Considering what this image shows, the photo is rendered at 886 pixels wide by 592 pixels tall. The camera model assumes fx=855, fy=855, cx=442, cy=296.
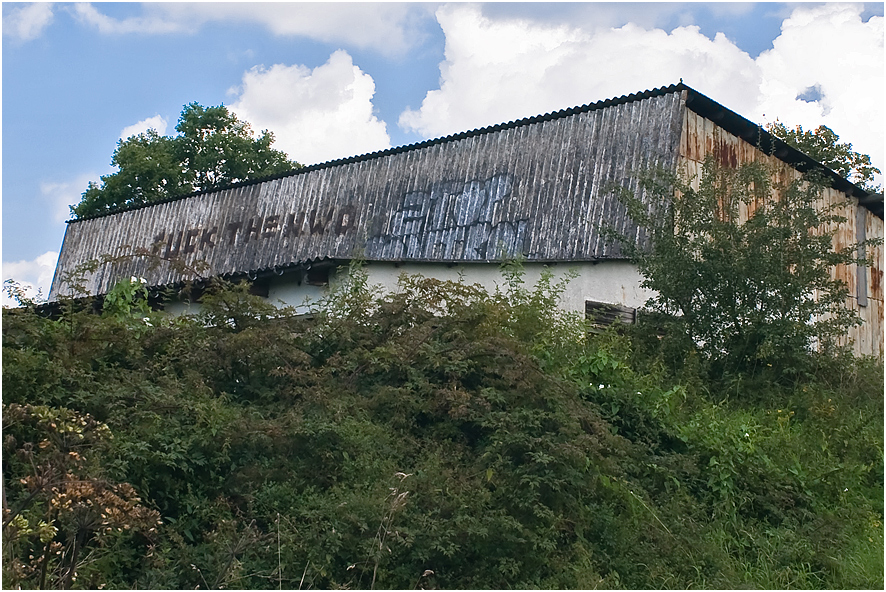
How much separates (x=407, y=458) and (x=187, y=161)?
3016cm

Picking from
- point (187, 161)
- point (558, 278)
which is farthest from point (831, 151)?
point (187, 161)

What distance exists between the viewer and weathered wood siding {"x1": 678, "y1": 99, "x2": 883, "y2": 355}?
15023 millimetres

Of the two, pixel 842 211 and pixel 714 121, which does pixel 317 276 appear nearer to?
pixel 714 121

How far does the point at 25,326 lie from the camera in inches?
335

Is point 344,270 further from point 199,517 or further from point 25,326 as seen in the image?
point 199,517

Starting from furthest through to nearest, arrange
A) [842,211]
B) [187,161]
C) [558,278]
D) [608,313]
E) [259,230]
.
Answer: [187,161] → [259,230] → [842,211] → [558,278] → [608,313]

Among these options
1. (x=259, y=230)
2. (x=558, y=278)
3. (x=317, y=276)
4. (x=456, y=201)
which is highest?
(x=456, y=201)

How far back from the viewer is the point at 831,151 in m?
26.4

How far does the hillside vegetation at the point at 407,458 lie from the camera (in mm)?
6266

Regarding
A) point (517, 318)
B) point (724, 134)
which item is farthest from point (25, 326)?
point (724, 134)

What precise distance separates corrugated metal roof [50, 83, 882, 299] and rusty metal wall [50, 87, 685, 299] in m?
0.03

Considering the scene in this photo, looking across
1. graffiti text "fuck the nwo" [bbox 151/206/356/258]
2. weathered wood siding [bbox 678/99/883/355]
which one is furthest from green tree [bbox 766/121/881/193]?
graffiti text "fuck the nwo" [bbox 151/206/356/258]

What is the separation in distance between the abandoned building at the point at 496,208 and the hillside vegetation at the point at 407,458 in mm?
3663

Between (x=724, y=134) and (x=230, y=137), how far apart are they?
24032 millimetres
